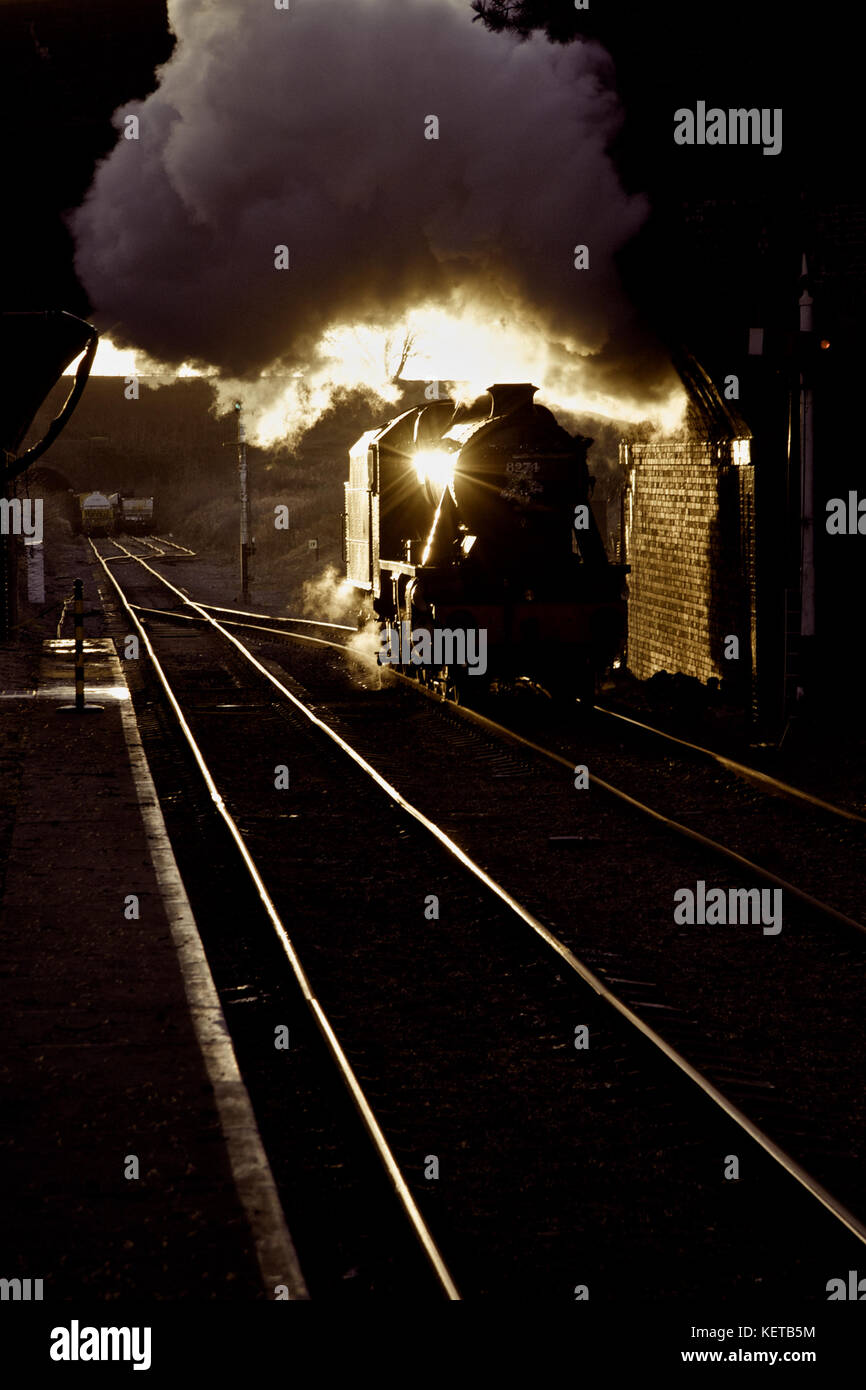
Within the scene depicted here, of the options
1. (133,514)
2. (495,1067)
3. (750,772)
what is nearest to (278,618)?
(750,772)

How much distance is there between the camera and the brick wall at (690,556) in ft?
49.6

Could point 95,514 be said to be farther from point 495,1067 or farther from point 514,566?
point 495,1067

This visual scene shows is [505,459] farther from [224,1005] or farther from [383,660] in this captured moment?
[224,1005]

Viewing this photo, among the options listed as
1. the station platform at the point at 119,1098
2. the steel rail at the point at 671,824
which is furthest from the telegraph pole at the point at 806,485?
the station platform at the point at 119,1098

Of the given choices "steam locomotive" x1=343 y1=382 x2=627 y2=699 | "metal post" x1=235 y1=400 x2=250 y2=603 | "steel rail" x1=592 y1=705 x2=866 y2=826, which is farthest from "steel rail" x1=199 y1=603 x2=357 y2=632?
"steel rail" x1=592 y1=705 x2=866 y2=826

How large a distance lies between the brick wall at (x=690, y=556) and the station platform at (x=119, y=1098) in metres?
7.79

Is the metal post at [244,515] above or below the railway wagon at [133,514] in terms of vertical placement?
below

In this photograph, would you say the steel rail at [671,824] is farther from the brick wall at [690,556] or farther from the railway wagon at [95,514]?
the railway wagon at [95,514]

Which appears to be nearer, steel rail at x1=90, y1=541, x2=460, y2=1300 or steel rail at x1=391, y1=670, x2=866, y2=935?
steel rail at x1=90, y1=541, x2=460, y2=1300

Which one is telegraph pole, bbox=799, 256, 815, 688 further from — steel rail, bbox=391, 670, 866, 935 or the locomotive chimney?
the locomotive chimney

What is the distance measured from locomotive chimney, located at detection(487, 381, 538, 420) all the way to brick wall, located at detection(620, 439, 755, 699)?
7.22ft

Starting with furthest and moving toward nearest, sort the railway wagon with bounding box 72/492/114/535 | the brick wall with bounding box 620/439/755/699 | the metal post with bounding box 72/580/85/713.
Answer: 1. the railway wagon with bounding box 72/492/114/535
2. the metal post with bounding box 72/580/85/713
3. the brick wall with bounding box 620/439/755/699

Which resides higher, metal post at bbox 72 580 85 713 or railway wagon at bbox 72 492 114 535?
railway wagon at bbox 72 492 114 535

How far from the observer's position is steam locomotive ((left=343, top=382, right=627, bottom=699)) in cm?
1545
